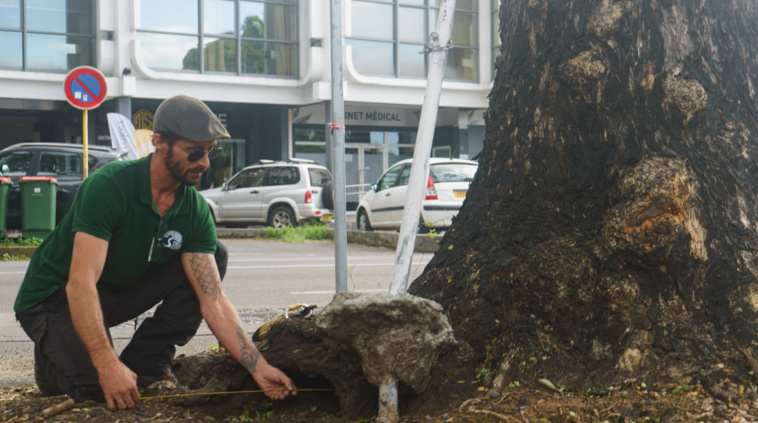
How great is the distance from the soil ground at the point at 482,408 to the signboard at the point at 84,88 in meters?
8.94

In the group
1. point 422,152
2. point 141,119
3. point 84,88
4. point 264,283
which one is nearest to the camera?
point 422,152

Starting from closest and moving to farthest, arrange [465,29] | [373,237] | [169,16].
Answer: [373,237]
[169,16]
[465,29]

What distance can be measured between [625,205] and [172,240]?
1871mm

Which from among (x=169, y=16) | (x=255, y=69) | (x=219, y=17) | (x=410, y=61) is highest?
(x=219, y=17)

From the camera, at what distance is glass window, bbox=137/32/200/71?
73.9ft

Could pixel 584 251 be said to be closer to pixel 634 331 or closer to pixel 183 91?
pixel 634 331

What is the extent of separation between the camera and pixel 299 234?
16859 millimetres

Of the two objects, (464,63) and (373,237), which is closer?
(373,237)

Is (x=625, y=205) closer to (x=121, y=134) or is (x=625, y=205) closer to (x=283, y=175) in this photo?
(x=283, y=175)

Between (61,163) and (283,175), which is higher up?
(61,163)

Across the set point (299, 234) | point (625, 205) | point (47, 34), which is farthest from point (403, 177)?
point (625, 205)

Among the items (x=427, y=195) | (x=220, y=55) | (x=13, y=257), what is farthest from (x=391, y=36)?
(x=13, y=257)

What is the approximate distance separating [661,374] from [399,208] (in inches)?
492

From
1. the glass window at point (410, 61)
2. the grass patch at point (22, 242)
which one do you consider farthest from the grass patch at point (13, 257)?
the glass window at point (410, 61)
